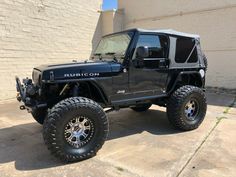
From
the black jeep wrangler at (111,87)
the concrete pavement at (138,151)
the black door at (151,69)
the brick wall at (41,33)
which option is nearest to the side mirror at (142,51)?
the black jeep wrangler at (111,87)

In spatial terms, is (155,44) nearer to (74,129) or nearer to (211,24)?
(74,129)

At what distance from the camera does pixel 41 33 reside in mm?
9422

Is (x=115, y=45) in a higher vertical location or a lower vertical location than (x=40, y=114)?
higher

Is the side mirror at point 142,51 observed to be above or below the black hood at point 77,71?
above

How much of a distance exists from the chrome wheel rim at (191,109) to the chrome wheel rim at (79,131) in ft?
7.35

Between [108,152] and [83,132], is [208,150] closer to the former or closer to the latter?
[108,152]

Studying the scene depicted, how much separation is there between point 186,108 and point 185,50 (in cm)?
122

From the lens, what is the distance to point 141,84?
4.82 metres

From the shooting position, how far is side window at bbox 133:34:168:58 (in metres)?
4.86

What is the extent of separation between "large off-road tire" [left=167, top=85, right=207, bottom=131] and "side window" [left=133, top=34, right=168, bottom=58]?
0.85 meters

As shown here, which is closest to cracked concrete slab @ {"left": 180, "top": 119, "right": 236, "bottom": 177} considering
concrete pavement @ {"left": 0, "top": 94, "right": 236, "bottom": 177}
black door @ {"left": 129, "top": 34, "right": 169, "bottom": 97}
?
concrete pavement @ {"left": 0, "top": 94, "right": 236, "bottom": 177}

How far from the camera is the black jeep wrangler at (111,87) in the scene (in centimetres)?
387

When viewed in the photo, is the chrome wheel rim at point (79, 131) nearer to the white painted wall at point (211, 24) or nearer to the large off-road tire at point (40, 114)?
the large off-road tire at point (40, 114)

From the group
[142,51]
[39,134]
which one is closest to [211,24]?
[142,51]
